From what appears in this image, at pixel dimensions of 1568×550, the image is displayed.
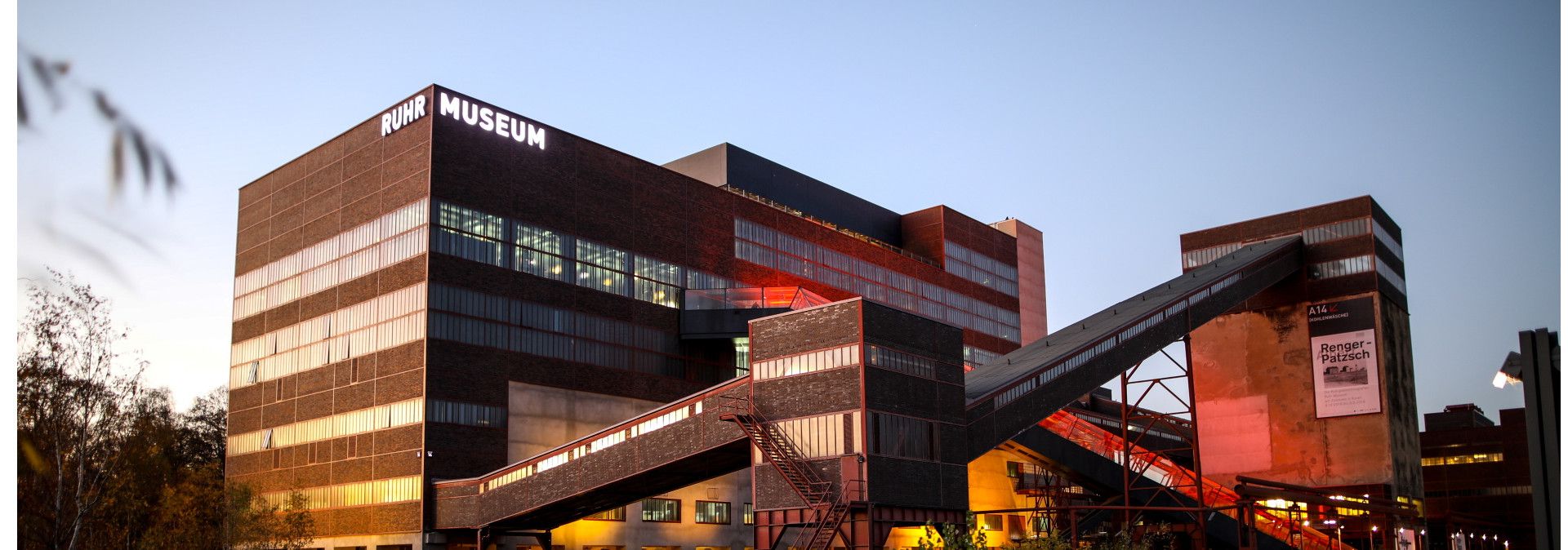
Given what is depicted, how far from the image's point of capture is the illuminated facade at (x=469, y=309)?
223ft

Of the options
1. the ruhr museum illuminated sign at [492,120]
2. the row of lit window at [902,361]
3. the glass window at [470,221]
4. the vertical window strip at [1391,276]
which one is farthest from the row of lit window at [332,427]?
the vertical window strip at [1391,276]

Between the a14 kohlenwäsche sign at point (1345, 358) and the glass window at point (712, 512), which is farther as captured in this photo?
the a14 kohlenwäsche sign at point (1345, 358)

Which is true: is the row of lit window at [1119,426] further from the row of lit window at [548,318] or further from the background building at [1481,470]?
the background building at [1481,470]

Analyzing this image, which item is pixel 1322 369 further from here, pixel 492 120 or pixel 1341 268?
pixel 492 120

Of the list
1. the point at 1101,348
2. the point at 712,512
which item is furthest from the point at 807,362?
the point at 712,512

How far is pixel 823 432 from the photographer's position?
49719 millimetres

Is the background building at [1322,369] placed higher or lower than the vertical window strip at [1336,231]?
lower

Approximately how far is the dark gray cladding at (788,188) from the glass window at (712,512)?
2554 cm

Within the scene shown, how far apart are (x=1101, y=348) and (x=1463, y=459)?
9476cm

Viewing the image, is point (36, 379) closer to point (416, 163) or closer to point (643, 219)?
point (416, 163)

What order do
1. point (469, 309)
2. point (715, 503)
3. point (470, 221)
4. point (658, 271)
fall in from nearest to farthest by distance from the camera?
point (469, 309) < point (470, 221) < point (715, 503) < point (658, 271)

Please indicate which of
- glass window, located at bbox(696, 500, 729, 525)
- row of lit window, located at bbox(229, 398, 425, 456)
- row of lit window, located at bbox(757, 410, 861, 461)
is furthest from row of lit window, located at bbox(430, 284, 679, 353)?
row of lit window, located at bbox(757, 410, 861, 461)

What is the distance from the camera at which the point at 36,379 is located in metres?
40.1

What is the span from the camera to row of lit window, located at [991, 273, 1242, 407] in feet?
187
